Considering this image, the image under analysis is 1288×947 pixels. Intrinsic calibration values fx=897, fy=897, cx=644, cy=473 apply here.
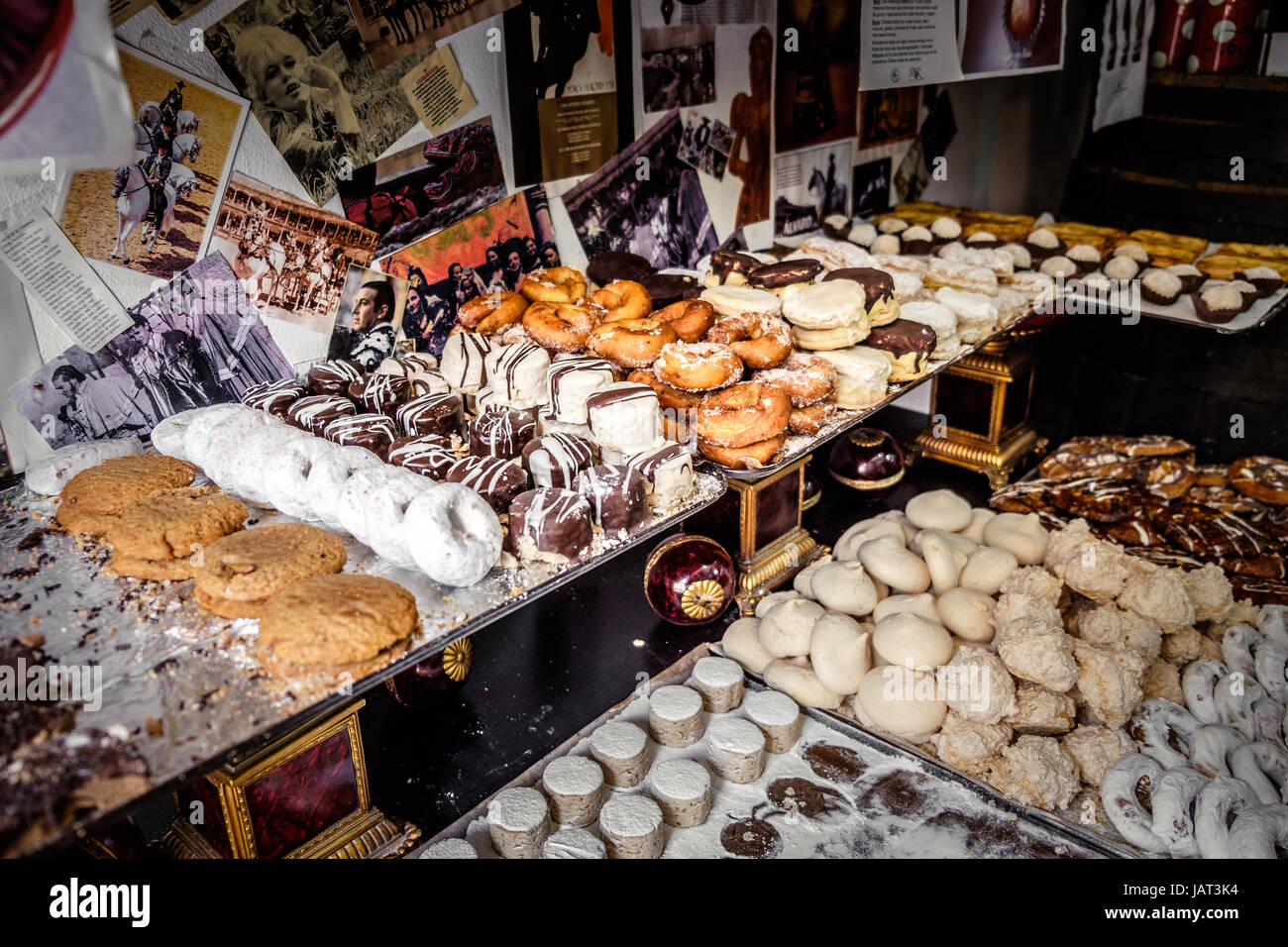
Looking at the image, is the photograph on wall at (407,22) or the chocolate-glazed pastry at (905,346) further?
the chocolate-glazed pastry at (905,346)

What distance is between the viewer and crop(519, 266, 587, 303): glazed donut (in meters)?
3.35

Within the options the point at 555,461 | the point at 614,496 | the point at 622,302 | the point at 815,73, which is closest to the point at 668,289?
the point at 622,302

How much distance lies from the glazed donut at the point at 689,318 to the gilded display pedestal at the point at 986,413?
1.88m

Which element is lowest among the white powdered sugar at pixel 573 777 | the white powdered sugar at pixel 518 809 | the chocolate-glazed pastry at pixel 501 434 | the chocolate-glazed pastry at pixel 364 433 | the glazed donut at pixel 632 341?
the white powdered sugar at pixel 573 777

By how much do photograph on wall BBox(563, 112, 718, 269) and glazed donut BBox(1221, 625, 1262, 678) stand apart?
8.87 ft

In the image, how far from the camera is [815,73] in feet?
15.6

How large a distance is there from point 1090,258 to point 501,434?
11.1ft

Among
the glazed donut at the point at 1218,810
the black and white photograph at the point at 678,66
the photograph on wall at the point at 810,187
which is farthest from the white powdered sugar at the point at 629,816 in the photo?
the photograph on wall at the point at 810,187

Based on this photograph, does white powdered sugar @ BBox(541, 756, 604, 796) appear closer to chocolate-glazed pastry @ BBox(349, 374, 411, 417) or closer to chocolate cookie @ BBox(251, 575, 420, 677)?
chocolate cookie @ BBox(251, 575, 420, 677)

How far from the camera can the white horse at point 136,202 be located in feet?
8.59

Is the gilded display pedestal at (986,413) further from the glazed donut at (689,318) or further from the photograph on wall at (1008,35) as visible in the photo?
the glazed donut at (689,318)

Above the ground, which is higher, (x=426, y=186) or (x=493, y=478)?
(x=426, y=186)

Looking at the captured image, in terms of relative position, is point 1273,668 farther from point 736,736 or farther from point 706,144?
point 706,144
